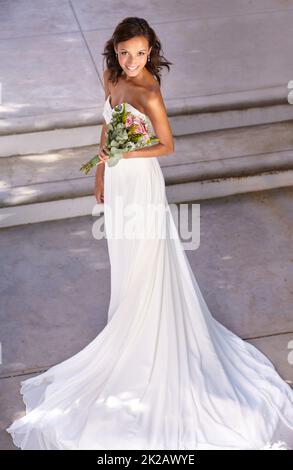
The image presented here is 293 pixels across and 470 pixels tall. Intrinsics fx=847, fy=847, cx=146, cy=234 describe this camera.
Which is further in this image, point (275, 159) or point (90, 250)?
point (275, 159)

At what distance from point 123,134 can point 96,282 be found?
79.8 inches

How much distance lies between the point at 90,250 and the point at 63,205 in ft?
2.00

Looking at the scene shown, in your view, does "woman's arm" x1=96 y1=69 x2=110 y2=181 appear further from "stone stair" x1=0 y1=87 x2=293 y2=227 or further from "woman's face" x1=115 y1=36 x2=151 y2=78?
"stone stair" x1=0 y1=87 x2=293 y2=227

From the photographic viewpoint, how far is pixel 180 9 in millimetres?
9812

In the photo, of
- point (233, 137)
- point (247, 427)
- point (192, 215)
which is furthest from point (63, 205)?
point (247, 427)

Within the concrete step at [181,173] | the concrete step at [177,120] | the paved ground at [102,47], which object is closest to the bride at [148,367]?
the concrete step at [181,173]

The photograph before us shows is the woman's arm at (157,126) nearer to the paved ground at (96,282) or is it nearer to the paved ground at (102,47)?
the paved ground at (96,282)

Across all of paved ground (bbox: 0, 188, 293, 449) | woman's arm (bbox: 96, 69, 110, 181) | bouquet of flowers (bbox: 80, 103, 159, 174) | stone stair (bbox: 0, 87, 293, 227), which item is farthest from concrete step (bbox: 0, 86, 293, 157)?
bouquet of flowers (bbox: 80, 103, 159, 174)

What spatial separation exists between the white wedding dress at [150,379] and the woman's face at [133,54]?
0.70 feet

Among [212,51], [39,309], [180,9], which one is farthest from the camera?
[180,9]

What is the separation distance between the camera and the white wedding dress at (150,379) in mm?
4961

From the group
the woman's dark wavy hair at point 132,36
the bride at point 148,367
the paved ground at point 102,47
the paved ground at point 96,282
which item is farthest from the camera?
the paved ground at point 102,47

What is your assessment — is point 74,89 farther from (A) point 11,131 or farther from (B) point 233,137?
(B) point 233,137
